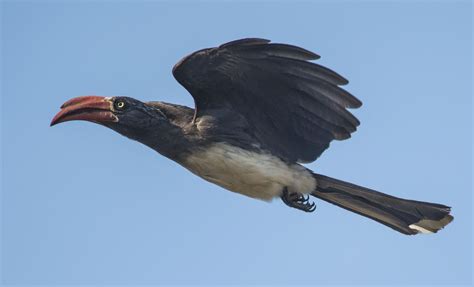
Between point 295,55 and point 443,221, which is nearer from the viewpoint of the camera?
point 295,55

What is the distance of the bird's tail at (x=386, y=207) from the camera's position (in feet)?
35.1

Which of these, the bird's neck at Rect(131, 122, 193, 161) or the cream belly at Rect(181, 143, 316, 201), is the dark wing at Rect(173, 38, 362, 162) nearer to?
the cream belly at Rect(181, 143, 316, 201)

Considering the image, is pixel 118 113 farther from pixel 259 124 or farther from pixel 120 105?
pixel 259 124

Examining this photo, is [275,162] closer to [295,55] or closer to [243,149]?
[243,149]

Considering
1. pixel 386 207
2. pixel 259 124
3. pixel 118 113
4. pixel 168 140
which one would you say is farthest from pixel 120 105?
pixel 386 207

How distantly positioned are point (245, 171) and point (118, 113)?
1.41 m

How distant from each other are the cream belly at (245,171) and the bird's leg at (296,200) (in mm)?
71

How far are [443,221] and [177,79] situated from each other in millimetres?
2996

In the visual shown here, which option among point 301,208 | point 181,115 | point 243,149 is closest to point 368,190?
point 301,208

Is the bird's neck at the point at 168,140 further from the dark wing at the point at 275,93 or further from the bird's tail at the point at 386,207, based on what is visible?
the bird's tail at the point at 386,207

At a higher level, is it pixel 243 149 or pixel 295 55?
pixel 295 55

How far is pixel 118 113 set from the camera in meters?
10.7

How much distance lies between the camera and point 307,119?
1032 centimetres

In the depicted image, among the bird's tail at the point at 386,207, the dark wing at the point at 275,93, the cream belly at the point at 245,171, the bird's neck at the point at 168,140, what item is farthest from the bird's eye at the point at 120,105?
the bird's tail at the point at 386,207
